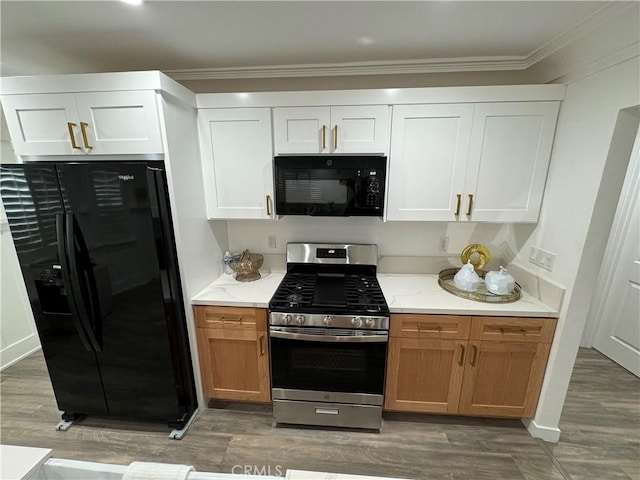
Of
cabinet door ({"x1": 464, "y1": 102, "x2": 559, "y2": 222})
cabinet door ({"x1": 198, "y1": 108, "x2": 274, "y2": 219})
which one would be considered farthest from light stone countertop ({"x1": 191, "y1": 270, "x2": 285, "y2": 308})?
cabinet door ({"x1": 464, "y1": 102, "x2": 559, "y2": 222})

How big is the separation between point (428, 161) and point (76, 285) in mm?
2361

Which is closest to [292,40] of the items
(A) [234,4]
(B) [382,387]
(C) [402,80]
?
(A) [234,4]

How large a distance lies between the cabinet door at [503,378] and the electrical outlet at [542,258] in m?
0.52

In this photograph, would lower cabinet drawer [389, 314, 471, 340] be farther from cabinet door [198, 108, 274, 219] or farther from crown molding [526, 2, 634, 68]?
crown molding [526, 2, 634, 68]

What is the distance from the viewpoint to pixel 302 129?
1798 mm

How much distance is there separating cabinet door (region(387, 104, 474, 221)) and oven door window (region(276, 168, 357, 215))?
1.06 ft

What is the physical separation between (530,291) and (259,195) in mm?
2084

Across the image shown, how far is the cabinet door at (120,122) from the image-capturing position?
147 centimetres

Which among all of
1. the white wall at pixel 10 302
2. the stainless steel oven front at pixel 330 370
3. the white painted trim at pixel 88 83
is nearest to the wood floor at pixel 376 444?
the stainless steel oven front at pixel 330 370

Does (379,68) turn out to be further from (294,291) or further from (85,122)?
(85,122)

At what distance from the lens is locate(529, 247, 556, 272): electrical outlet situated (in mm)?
1729

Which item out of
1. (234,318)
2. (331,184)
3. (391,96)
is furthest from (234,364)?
(391,96)

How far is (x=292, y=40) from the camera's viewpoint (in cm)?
156

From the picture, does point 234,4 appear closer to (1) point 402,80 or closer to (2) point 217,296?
(1) point 402,80
